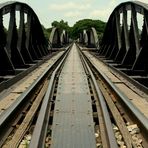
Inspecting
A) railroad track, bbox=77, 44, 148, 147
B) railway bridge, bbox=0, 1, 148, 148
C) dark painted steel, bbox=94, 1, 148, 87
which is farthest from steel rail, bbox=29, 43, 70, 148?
dark painted steel, bbox=94, 1, 148, 87

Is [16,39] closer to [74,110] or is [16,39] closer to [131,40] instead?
[131,40]

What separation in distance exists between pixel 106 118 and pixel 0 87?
14.7ft

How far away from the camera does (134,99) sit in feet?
29.8

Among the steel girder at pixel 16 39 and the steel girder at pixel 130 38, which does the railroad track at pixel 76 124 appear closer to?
the steel girder at pixel 16 39

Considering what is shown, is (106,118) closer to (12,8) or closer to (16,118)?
(16,118)

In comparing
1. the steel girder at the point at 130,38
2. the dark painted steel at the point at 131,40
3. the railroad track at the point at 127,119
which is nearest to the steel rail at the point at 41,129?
the railroad track at the point at 127,119

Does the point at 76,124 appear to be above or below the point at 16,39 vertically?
below

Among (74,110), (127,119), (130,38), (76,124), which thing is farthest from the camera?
(130,38)

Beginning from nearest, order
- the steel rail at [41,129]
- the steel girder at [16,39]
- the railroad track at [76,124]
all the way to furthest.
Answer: the steel rail at [41,129] → the railroad track at [76,124] → the steel girder at [16,39]

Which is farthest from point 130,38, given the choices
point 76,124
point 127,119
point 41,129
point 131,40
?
point 41,129

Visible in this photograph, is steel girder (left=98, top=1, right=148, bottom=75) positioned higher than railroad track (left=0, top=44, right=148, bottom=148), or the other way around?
steel girder (left=98, top=1, right=148, bottom=75)

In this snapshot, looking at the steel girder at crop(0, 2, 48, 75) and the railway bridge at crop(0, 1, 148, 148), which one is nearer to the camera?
the railway bridge at crop(0, 1, 148, 148)

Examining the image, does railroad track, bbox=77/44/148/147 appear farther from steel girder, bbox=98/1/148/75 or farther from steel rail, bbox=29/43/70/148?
steel girder, bbox=98/1/148/75

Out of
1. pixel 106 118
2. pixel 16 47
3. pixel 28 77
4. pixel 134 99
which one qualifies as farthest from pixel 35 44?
pixel 106 118
